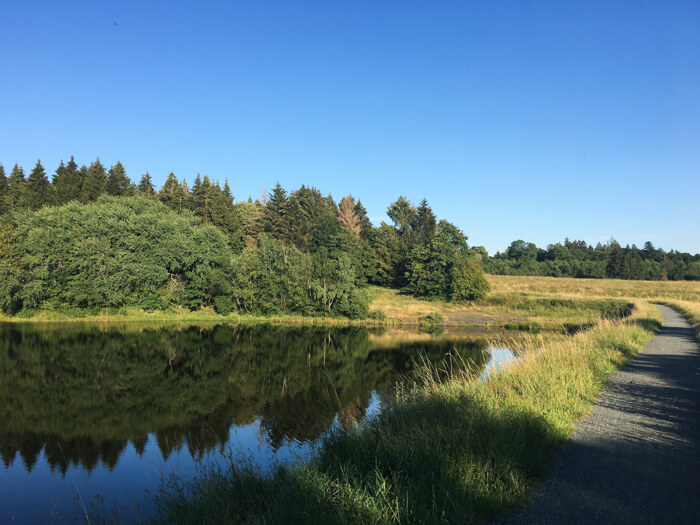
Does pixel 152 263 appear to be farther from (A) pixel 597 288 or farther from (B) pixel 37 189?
(A) pixel 597 288

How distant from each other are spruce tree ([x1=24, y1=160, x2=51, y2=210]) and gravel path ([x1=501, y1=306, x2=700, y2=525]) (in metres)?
70.0

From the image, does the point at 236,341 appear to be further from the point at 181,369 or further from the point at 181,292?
the point at 181,292

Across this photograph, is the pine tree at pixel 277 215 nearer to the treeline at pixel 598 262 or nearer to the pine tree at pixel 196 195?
the pine tree at pixel 196 195

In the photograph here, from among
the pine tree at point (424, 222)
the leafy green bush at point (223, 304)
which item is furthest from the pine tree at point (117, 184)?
the pine tree at point (424, 222)

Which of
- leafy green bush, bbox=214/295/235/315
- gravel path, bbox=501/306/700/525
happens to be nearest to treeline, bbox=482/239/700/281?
leafy green bush, bbox=214/295/235/315

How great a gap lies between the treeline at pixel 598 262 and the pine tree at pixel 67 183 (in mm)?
94632

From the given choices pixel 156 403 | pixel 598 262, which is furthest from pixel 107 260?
pixel 598 262

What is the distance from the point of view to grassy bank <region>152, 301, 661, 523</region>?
16.3 feet

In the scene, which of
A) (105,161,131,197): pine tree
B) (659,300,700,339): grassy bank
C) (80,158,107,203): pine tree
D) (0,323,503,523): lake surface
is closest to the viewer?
(0,323,503,523): lake surface

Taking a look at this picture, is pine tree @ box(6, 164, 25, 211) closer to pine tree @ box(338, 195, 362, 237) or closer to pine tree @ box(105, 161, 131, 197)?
pine tree @ box(105, 161, 131, 197)

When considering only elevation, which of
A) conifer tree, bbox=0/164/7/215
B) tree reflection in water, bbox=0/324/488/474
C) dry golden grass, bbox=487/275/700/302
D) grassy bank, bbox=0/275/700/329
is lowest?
tree reflection in water, bbox=0/324/488/474

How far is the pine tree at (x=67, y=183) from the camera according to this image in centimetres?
6088

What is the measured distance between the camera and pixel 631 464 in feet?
19.7

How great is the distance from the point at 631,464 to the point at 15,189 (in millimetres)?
78745
